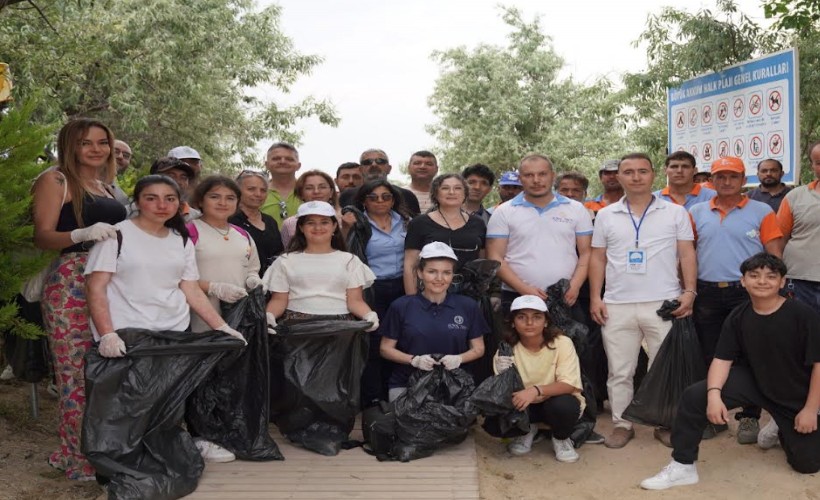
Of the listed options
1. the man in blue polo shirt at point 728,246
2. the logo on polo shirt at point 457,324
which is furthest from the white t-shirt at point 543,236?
the man in blue polo shirt at point 728,246

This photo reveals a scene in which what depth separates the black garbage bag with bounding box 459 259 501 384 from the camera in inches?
208

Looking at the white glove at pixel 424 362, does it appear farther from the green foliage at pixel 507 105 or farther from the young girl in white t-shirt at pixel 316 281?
the green foliage at pixel 507 105

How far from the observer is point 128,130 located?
47.9 ft

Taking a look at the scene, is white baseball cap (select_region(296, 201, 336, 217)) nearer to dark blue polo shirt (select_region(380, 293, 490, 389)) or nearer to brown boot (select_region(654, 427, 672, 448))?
dark blue polo shirt (select_region(380, 293, 490, 389))

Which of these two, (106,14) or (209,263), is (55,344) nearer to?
(209,263)

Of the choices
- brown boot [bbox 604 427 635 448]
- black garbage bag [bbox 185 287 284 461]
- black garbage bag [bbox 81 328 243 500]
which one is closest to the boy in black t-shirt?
brown boot [bbox 604 427 635 448]

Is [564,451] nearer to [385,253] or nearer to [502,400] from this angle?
[502,400]

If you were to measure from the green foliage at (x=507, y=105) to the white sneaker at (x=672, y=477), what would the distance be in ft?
78.0

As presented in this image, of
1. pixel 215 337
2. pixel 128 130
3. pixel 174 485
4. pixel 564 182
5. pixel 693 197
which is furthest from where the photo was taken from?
pixel 128 130

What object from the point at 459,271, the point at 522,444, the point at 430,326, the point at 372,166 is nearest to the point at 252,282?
the point at 430,326

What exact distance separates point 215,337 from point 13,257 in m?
1.10

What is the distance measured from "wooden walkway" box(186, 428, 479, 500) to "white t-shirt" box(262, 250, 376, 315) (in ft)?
2.89

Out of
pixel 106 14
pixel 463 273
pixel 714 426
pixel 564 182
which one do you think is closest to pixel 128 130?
pixel 106 14

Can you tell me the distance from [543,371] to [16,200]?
3085 mm
